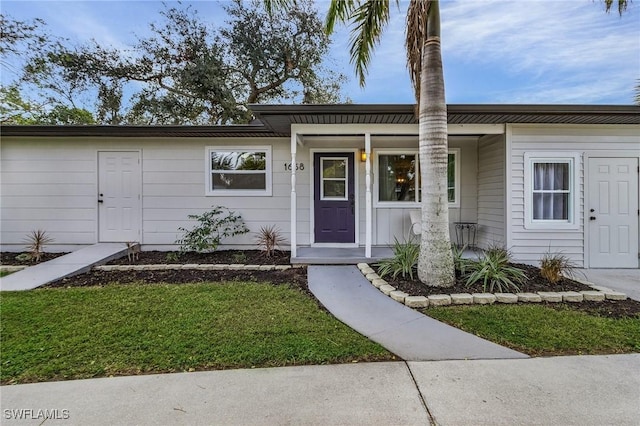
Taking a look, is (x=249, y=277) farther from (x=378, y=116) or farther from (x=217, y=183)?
(x=378, y=116)

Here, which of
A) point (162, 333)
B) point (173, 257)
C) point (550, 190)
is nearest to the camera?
point (162, 333)

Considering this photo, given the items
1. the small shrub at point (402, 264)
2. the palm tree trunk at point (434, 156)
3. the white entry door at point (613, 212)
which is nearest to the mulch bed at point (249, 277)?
the small shrub at point (402, 264)

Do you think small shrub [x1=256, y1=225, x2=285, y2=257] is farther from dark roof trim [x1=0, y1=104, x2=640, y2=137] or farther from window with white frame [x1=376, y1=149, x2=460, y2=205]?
window with white frame [x1=376, y1=149, x2=460, y2=205]

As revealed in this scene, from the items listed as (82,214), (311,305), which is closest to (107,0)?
(82,214)

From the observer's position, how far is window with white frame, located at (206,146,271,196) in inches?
268

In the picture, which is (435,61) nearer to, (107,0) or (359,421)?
(359,421)

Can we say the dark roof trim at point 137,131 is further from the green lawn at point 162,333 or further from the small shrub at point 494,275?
the small shrub at point 494,275

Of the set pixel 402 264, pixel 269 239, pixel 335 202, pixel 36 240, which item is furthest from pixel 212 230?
pixel 402 264

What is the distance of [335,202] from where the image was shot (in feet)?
22.7

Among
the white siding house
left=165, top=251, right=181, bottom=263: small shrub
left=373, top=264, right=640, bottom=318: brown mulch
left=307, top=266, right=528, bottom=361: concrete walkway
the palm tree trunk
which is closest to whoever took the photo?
left=307, top=266, right=528, bottom=361: concrete walkway

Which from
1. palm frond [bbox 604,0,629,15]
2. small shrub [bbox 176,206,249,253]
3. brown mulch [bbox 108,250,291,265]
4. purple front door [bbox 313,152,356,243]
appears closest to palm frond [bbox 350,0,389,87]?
purple front door [bbox 313,152,356,243]

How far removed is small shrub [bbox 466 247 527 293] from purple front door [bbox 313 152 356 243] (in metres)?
2.94

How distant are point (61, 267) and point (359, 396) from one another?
5.81 metres

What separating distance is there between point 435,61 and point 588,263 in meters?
4.97
